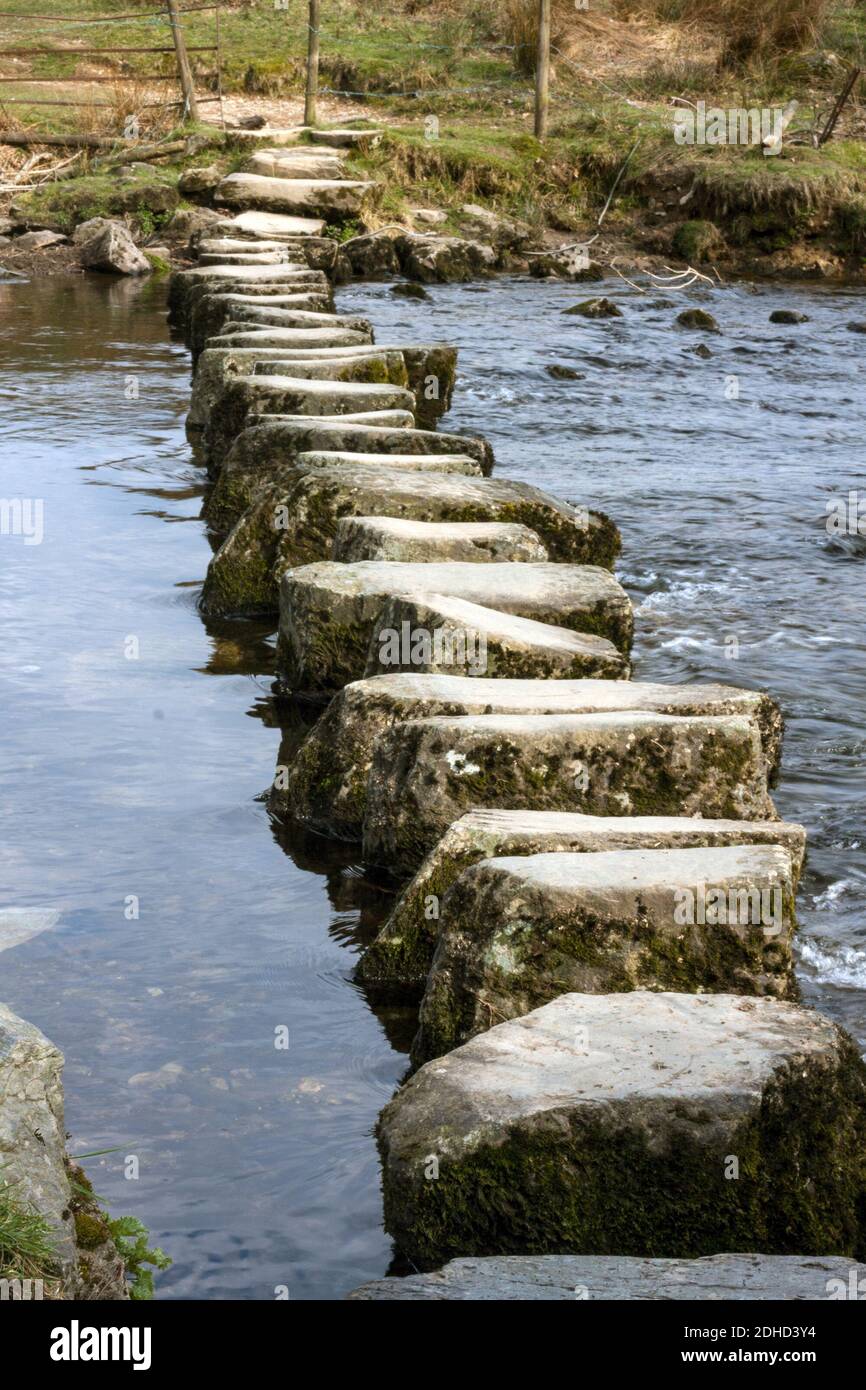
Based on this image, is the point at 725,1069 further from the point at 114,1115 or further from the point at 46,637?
the point at 46,637

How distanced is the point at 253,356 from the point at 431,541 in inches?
145

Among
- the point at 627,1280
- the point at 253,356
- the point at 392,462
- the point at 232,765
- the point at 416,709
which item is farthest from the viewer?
the point at 253,356

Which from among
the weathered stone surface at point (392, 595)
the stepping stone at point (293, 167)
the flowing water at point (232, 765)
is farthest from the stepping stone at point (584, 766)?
the stepping stone at point (293, 167)

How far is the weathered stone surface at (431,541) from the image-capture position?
18.4 feet

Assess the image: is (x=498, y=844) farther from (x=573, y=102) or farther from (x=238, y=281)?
(x=573, y=102)

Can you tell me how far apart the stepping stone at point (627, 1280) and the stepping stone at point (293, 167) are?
1927 cm

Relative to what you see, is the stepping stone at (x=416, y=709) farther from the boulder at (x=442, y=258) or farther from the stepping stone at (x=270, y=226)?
the boulder at (x=442, y=258)

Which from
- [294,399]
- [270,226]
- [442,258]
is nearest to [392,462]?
[294,399]

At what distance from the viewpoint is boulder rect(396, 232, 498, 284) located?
62.7 ft

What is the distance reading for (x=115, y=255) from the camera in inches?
710

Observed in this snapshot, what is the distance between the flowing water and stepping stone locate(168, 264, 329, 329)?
71 centimetres

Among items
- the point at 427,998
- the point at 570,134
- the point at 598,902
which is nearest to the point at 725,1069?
the point at 598,902

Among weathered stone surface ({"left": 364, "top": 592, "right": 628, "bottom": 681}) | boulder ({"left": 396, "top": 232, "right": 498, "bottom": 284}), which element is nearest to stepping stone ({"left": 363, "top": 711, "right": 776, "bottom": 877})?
weathered stone surface ({"left": 364, "top": 592, "right": 628, "bottom": 681})
